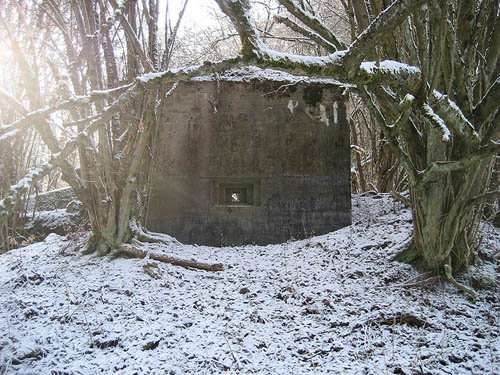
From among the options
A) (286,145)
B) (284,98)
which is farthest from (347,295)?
(284,98)

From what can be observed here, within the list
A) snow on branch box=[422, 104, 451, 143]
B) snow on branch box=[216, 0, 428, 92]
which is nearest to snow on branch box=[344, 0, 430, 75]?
snow on branch box=[216, 0, 428, 92]

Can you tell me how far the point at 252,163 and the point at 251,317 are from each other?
330cm

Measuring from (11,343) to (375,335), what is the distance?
109 inches

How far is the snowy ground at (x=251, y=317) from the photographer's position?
233cm

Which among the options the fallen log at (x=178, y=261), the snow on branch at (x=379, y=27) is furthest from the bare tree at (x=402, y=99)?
the fallen log at (x=178, y=261)

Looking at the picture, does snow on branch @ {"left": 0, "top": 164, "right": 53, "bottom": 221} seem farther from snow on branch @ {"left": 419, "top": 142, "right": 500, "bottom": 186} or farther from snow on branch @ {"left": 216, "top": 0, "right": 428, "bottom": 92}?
snow on branch @ {"left": 419, "top": 142, "right": 500, "bottom": 186}

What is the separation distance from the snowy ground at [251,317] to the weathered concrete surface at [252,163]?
1.45m

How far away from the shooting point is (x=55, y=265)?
4145 mm

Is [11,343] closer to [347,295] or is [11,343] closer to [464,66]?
[347,295]

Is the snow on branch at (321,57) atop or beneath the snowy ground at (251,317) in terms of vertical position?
atop

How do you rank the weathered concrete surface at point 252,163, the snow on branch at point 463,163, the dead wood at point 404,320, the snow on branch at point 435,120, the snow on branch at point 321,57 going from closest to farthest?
1. the snow on branch at point 321,57
2. the snow on branch at point 435,120
3. the dead wood at point 404,320
4. the snow on branch at point 463,163
5. the weathered concrete surface at point 252,163

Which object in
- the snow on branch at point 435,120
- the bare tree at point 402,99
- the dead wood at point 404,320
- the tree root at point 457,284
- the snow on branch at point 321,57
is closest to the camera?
the snow on branch at point 321,57

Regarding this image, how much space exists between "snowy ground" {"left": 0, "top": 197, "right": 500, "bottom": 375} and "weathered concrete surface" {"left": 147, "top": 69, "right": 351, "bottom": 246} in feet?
4.74

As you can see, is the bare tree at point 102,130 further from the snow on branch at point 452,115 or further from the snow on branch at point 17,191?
the snow on branch at point 452,115
